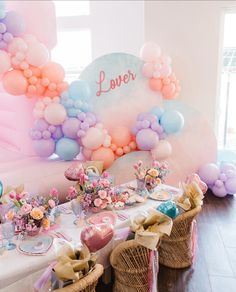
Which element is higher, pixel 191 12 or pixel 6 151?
pixel 191 12

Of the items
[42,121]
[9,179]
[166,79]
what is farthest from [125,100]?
[9,179]

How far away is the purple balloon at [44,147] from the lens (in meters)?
2.99

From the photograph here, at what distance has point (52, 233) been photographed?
174cm

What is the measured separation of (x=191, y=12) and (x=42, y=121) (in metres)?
2.49

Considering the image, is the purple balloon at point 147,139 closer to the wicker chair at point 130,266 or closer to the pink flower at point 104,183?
the pink flower at point 104,183

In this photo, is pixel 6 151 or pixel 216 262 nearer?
pixel 216 262

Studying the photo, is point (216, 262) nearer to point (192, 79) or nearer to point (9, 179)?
point (9, 179)

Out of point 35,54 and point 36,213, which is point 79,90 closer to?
point 35,54

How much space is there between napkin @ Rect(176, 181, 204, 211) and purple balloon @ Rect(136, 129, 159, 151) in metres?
1.09

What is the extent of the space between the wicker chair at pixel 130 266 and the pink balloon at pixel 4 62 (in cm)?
190

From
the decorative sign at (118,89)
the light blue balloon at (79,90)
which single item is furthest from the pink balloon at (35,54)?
the decorative sign at (118,89)

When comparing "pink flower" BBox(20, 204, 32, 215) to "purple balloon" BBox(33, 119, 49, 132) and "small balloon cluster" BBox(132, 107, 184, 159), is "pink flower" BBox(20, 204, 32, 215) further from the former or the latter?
"small balloon cluster" BBox(132, 107, 184, 159)

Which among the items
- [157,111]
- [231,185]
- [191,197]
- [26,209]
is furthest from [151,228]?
[231,185]

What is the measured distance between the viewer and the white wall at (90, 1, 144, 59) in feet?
14.7
